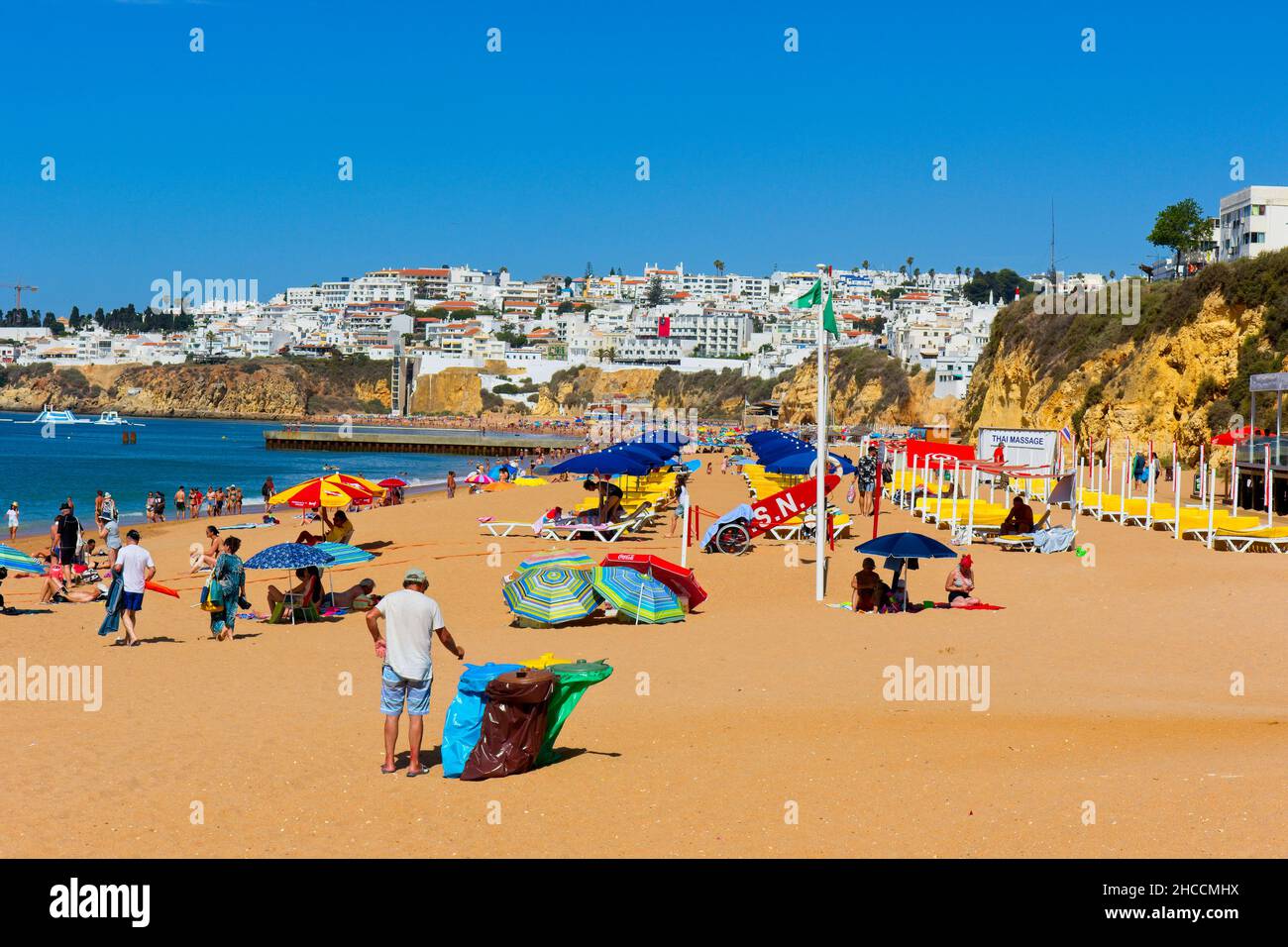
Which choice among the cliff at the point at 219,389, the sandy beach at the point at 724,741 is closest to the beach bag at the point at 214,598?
the sandy beach at the point at 724,741

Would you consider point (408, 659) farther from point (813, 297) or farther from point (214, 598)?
point (813, 297)

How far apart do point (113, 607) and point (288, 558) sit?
2.12 m

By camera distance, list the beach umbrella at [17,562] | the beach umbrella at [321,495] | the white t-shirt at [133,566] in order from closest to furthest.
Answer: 1. the white t-shirt at [133,566]
2. the beach umbrella at [17,562]
3. the beach umbrella at [321,495]

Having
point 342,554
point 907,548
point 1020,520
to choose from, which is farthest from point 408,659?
point 1020,520

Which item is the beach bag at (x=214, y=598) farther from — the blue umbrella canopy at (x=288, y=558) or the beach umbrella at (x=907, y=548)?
the beach umbrella at (x=907, y=548)

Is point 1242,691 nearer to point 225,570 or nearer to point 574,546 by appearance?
point 225,570

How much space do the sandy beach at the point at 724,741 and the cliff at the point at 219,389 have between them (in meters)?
155

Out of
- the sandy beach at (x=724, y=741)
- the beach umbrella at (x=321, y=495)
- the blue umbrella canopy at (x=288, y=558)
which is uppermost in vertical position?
the beach umbrella at (x=321, y=495)

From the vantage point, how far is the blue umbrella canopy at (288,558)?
14.3 m

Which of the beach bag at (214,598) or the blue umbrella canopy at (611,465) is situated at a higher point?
the blue umbrella canopy at (611,465)

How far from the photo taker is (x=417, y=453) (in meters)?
95.1

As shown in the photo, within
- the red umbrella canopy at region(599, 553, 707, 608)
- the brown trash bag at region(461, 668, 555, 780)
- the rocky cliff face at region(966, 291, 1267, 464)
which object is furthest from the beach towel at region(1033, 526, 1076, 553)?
the rocky cliff face at region(966, 291, 1267, 464)

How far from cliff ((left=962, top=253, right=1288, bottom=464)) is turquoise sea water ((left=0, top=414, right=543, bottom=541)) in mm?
27378

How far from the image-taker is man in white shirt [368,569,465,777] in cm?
764
